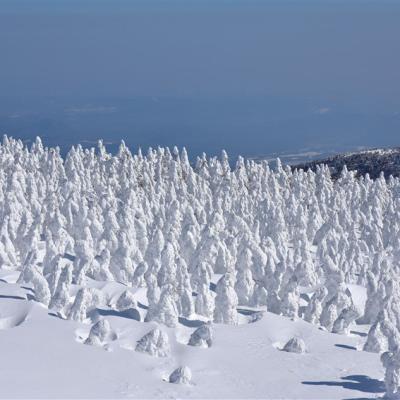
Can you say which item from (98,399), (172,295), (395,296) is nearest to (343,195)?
(395,296)

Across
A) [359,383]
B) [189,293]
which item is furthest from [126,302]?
[359,383]

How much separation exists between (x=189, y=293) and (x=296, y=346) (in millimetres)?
7118

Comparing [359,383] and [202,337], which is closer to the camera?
[359,383]

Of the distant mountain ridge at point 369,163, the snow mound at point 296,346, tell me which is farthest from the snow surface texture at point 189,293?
the distant mountain ridge at point 369,163

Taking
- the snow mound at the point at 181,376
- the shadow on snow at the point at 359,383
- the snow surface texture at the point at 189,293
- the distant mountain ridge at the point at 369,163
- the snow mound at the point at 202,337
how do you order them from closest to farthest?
1. the snow mound at the point at 181,376
2. the shadow on snow at the point at 359,383
3. the snow surface texture at the point at 189,293
4. the snow mound at the point at 202,337
5. the distant mountain ridge at the point at 369,163

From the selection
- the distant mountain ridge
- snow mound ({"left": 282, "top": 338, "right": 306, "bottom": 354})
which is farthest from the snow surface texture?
the distant mountain ridge

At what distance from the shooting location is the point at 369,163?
11050 centimetres

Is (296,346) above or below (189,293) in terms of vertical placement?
below

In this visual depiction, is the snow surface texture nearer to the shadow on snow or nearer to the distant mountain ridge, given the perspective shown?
the shadow on snow

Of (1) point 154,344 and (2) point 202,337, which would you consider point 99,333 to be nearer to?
(1) point 154,344

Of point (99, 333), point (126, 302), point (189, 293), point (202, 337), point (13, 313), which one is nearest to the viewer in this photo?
point (99, 333)

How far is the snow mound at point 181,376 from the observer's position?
1200 inches

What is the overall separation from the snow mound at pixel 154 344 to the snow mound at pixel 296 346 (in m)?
5.27

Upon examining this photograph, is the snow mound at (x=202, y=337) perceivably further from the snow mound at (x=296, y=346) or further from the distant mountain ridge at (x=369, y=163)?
the distant mountain ridge at (x=369, y=163)
